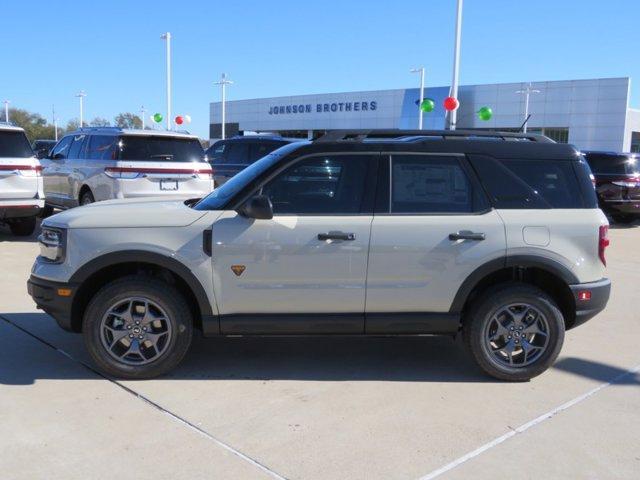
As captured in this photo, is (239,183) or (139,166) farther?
(139,166)

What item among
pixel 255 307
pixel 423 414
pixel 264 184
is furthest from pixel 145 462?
pixel 264 184

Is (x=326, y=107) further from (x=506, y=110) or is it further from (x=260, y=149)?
(x=260, y=149)

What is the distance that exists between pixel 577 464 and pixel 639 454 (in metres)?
0.43

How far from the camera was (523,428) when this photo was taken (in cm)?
398

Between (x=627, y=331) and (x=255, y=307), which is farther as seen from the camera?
(x=627, y=331)

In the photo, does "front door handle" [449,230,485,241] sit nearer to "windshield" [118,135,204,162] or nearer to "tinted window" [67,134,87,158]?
"windshield" [118,135,204,162]

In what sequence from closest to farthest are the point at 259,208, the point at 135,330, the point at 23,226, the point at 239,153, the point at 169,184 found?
the point at 259,208 < the point at 135,330 < the point at 169,184 < the point at 23,226 < the point at 239,153

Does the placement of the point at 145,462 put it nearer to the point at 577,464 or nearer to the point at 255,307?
the point at 255,307

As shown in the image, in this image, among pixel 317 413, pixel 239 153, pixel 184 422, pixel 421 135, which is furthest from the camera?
pixel 239 153

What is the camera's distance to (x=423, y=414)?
416 centimetres

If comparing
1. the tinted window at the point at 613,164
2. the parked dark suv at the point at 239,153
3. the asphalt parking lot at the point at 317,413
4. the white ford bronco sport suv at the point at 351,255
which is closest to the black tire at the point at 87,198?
the parked dark suv at the point at 239,153

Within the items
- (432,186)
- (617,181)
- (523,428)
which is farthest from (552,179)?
(617,181)

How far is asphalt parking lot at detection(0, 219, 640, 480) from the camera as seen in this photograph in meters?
3.47

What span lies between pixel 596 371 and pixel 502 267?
1.29 meters
